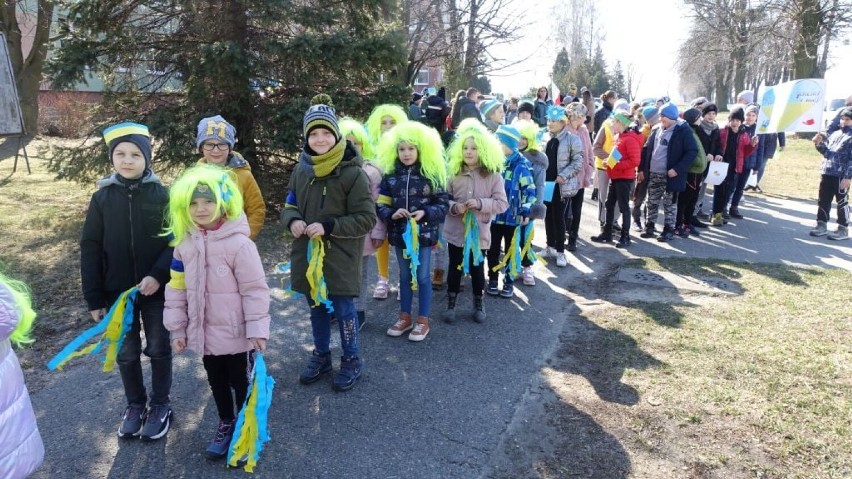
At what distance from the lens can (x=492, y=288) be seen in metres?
5.68

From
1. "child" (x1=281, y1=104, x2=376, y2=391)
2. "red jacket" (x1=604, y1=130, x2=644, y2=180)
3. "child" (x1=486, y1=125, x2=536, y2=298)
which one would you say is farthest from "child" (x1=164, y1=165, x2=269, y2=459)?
"red jacket" (x1=604, y1=130, x2=644, y2=180)

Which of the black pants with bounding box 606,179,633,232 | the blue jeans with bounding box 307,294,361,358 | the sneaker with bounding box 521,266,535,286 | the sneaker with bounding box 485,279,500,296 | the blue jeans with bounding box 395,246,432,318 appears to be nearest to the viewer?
the blue jeans with bounding box 307,294,361,358

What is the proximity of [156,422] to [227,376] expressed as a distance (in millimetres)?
570

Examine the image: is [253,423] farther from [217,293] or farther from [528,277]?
[528,277]

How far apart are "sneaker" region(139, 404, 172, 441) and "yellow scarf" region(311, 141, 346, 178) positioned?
5.59 feet

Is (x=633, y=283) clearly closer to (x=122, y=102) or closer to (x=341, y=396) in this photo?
(x=341, y=396)

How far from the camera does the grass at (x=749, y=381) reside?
309cm

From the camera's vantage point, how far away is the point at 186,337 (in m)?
2.85

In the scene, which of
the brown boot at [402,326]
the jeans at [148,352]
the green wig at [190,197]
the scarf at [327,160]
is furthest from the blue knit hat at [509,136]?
the jeans at [148,352]

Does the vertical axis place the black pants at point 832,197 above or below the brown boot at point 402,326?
above

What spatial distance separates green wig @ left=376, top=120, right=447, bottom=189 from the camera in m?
4.23

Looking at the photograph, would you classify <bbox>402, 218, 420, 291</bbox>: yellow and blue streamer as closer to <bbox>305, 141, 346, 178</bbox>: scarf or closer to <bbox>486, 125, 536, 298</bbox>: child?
<bbox>305, 141, 346, 178</bbox>: scarf

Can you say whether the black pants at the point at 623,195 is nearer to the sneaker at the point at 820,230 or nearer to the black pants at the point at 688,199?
the black pants at the point at 688,199

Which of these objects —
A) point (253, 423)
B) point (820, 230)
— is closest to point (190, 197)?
point (253, 423)
